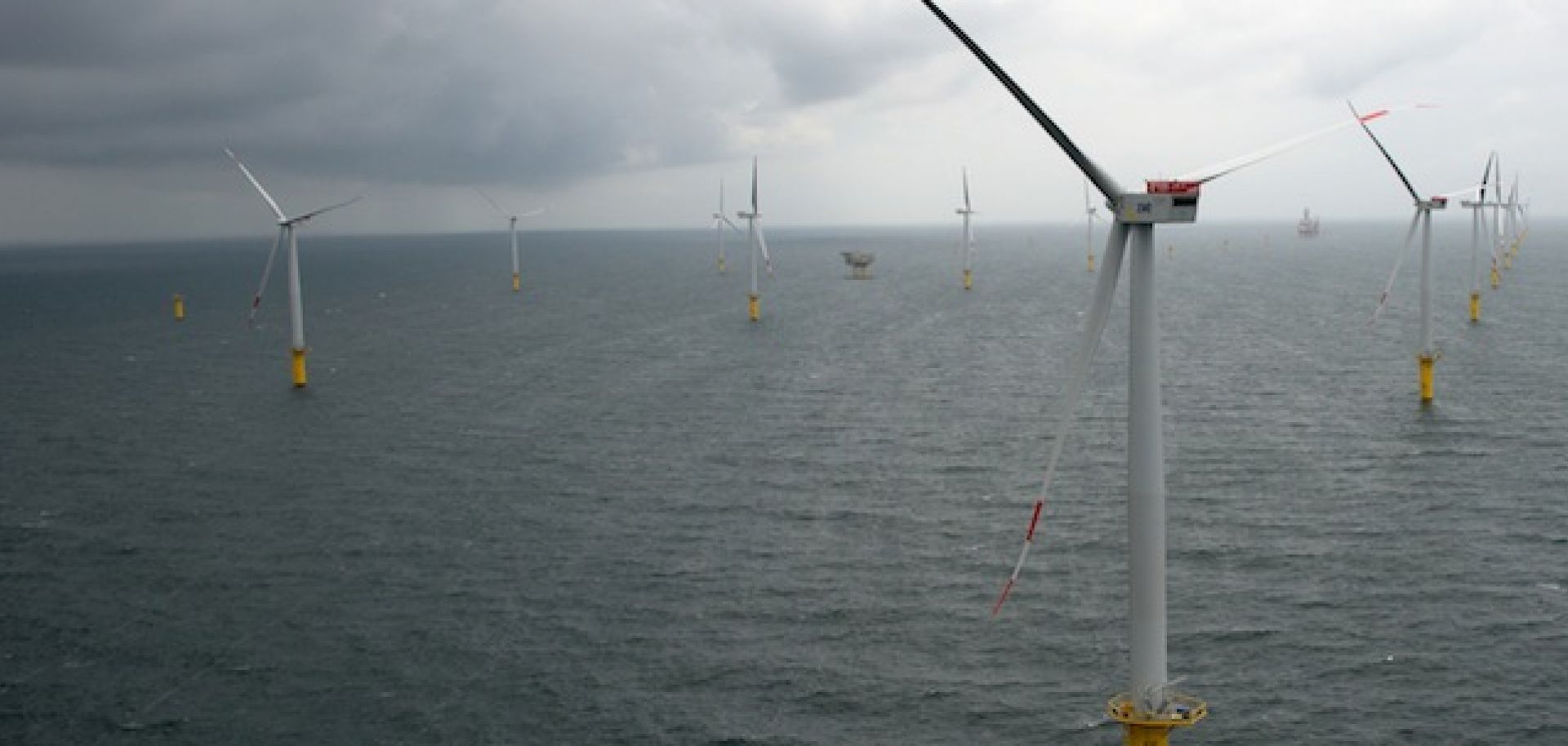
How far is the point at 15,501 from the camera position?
74.2m

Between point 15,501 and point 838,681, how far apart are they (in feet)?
172

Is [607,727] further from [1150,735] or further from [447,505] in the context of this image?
[447,505]

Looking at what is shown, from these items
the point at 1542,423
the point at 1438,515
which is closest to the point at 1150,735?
the point at 1438,515

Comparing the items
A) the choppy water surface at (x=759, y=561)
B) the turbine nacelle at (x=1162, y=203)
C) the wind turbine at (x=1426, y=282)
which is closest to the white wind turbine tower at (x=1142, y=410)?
the turbine nacelle at (x=1162, y=203)

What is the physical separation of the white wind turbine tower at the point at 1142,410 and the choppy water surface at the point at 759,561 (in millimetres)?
14885

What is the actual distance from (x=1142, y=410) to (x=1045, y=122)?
20.7 feet

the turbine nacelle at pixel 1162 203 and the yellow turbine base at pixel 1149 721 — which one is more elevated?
the turbine nacelle at pixel 1162 203

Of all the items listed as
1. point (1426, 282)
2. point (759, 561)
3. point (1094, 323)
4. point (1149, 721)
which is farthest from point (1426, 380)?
point (1149, 721)

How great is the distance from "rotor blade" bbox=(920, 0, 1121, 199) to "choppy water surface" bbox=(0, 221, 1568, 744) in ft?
69.1

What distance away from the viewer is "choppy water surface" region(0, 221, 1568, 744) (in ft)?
147

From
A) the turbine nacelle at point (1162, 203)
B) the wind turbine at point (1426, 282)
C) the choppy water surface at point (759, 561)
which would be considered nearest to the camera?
the turbine nacelle at point (1162, 203)

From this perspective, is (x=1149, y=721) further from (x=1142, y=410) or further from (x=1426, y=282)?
(x=1426, y=282)

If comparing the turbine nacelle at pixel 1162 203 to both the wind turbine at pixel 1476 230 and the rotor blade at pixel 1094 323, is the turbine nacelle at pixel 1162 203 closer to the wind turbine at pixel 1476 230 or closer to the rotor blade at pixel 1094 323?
the rotor blade at pixel 1094 323

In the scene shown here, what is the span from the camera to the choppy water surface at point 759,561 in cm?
4475
